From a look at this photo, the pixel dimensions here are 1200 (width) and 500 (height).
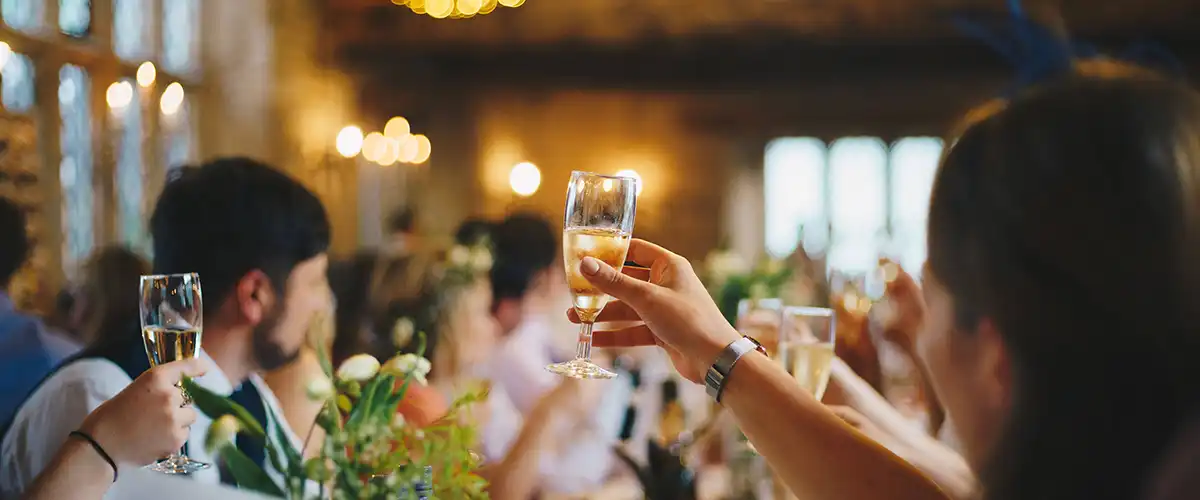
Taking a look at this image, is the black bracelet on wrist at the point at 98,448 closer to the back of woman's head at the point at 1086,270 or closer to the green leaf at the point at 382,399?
the green leaf at the point at 382,399

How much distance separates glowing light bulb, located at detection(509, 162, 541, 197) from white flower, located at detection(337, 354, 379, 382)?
37.4 feet

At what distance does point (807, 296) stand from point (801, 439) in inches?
186

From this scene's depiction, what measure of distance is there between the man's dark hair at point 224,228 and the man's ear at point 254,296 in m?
0.01

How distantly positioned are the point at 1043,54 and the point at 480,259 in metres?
3.25

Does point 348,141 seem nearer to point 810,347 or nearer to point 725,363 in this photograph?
point 810,347

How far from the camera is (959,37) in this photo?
404 inches

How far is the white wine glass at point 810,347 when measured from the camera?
1915 mm

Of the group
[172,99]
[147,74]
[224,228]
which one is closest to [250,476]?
[224,228]

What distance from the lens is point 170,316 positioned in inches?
57.1

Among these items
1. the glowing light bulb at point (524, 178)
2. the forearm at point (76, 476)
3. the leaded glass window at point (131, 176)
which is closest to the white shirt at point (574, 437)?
the forearm at point (76, 476)

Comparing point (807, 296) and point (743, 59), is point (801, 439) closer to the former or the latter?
point (807, 296)

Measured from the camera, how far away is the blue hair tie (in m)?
1.05

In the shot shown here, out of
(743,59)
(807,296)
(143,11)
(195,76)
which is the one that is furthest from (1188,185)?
(743,59)

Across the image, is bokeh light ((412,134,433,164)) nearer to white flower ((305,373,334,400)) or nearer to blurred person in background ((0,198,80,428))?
blurred person in background ((0,198,80,428))
